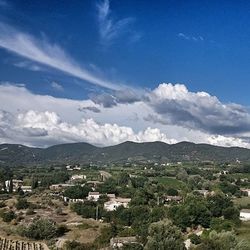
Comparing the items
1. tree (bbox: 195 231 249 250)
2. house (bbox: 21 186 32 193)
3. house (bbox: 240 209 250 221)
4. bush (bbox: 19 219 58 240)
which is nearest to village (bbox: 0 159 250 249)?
house (bbox: 240 209 250 221)

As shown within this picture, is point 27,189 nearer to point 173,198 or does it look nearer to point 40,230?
point 173,198

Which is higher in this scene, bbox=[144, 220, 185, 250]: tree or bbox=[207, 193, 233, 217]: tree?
bbox=[207, 193, 233, 217]: tree

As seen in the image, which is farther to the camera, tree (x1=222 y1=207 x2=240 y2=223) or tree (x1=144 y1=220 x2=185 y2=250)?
tree (x1=222 y1=207 x2=240 y2=223)

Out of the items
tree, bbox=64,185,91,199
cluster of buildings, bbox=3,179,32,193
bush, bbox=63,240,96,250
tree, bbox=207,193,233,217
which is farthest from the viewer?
cluster of buildings, bbox=3,179,32,193

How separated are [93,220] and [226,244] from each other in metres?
32.2

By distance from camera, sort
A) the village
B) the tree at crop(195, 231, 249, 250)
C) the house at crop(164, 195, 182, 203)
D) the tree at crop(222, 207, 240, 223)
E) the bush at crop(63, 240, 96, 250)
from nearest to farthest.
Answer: the tree at crop(195, 231, 249, 250) < the bush at crop(63, 240, 96, 250) < the village < the tree at crop(222, 207, 240, 223) < the house at crop(164, 195, 182, 203)

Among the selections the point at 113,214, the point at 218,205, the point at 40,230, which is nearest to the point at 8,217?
the point at 40,230

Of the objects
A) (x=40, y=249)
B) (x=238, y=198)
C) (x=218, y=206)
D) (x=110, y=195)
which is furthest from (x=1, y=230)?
(x=238, y=198)

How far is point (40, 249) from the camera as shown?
4716cm

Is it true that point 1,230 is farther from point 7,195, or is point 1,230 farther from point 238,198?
point 238,198

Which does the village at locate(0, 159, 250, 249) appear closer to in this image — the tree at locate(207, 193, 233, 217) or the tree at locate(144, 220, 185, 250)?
the tree at locate(207, 193, 233, 217)

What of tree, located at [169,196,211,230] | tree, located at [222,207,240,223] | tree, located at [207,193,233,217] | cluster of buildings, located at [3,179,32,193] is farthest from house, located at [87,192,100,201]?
tree, located at [222,207,240,223]

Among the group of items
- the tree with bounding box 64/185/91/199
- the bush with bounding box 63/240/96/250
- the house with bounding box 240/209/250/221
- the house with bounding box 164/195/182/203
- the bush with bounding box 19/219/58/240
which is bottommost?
the bush with bounding box 63/240/96/250

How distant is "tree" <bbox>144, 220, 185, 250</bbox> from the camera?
38406 millimetres
